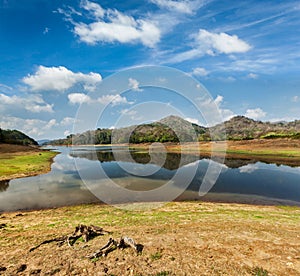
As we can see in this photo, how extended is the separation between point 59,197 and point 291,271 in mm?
19242

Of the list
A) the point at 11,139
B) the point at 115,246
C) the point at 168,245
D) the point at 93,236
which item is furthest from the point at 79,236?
the point at 11,139

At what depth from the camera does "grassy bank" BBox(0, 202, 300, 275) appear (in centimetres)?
701

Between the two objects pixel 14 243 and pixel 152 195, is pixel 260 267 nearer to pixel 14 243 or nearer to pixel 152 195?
pixel 14 243

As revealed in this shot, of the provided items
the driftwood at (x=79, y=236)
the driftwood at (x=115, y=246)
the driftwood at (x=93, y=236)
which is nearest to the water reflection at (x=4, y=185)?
the driftwood at (x=79, y=236)

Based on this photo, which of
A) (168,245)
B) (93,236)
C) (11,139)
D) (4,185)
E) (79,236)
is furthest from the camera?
(11,139)

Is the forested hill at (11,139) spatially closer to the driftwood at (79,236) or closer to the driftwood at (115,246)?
the driftwood at (79,236)

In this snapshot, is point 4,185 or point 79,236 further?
point 4,185

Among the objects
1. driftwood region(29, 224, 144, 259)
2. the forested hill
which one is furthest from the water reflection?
the forested hill

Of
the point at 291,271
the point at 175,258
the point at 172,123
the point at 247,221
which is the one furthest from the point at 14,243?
the point at 172,123

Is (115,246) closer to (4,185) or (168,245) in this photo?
(168,245)

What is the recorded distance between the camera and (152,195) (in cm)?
2028

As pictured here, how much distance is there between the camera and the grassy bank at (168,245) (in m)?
7.01

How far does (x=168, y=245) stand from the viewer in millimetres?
8594

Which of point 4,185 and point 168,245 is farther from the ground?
point 168,245
